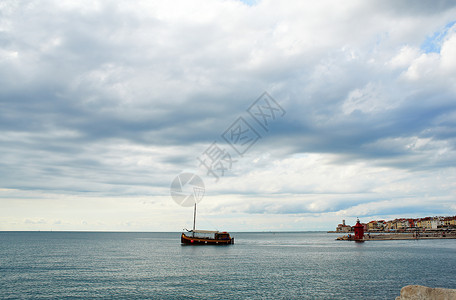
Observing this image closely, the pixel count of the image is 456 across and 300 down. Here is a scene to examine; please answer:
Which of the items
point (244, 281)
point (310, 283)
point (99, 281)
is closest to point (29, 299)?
point (99, 281)

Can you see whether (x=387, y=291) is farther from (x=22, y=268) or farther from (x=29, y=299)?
(x=22, y=268)

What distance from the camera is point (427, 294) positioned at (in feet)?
73.2

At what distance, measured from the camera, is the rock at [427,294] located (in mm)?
21891

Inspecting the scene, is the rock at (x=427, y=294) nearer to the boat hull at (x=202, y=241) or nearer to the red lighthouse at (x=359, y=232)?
the boat hull at (x=202, y=241)

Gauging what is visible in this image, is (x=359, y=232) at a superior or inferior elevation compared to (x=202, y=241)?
superior

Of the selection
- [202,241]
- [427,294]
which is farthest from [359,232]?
[427,294]

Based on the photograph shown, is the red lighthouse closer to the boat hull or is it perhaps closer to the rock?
the boat hull

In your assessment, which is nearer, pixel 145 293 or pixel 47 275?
pixel 145 293

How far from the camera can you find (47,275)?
204 ft

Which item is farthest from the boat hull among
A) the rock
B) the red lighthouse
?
the rock

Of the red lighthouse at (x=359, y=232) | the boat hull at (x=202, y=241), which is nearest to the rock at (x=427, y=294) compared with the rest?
the boat hull at (x=202, y=241)

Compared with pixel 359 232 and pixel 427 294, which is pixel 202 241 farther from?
pixel 427 294

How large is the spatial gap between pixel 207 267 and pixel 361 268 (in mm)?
32307

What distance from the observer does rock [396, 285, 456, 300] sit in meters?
21.9
